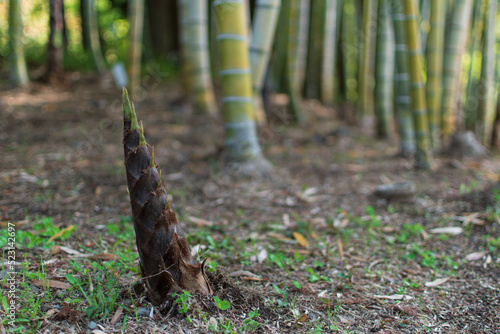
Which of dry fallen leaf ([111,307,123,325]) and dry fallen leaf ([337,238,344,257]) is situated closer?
dry fallen leaf ([111,307,123,325])

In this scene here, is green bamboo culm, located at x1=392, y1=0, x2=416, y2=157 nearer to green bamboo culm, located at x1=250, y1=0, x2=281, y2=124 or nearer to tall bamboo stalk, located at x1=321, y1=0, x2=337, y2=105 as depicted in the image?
green bamboo culm, located at x1=250, y1=0, x2=281, y2=124

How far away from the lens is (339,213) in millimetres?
2367

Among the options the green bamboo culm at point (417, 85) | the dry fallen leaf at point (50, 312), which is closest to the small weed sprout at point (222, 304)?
the dry fallen leaf at point (50, 312)

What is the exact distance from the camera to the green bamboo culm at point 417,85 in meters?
2.74

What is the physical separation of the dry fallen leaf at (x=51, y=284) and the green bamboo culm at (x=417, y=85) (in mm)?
2495

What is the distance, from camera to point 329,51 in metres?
5.47

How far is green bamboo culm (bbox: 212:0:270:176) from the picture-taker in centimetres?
250

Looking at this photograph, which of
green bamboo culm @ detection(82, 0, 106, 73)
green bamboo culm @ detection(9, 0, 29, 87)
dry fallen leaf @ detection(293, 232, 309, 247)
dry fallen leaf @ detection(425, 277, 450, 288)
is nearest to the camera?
dry fallen leaf @ detection(425, 277, 450, 288)

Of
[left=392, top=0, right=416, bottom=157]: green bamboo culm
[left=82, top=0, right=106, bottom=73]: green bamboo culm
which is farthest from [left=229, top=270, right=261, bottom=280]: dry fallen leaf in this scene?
[left=82, top=0, right=106, bottom=73]: green bamboo culm

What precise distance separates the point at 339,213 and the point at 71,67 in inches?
208

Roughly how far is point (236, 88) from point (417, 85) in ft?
4.16

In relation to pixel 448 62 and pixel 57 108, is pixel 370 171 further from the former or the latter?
pixel 57 108

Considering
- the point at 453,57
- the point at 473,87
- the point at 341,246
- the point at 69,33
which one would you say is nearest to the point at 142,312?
the point at 341,246

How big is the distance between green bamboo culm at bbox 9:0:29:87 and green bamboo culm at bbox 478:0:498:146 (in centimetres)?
476
